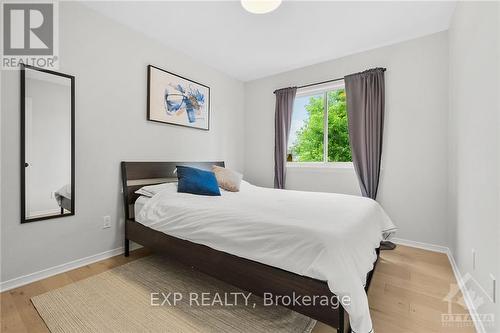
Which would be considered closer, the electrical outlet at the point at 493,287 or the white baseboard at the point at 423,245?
the electrical outlet at the point at 493,287

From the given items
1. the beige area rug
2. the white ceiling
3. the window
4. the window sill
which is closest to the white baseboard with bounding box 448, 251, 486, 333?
the beige area rug

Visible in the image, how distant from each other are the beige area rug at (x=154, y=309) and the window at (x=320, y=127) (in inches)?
95.0

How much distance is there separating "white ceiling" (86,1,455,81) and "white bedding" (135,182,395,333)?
1901mm

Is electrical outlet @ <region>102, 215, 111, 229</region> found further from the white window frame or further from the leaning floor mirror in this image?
the white window frame

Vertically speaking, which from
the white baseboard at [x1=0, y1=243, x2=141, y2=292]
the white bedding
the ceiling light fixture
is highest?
the ceiling light fixture

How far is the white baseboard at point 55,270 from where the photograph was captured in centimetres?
177

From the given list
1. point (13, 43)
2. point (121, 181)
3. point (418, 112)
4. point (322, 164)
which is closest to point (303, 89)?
point (322, 164)

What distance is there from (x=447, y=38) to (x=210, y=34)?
2714mm

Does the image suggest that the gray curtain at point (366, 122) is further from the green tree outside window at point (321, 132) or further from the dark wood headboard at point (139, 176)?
the dark wood headboard at point (139, 176)

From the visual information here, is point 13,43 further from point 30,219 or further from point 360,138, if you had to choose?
point 360,138

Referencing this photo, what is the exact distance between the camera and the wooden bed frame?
1154 millimetres

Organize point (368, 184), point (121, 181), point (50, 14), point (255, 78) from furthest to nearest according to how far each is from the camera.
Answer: point (255, 78), point (368, 184), point (121, 181), point (50, 14)

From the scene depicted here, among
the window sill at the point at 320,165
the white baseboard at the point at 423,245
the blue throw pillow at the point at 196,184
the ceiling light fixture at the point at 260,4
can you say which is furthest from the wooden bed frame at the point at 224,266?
the ceiling light fixture at the point at 260,4

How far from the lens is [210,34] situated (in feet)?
8.70
